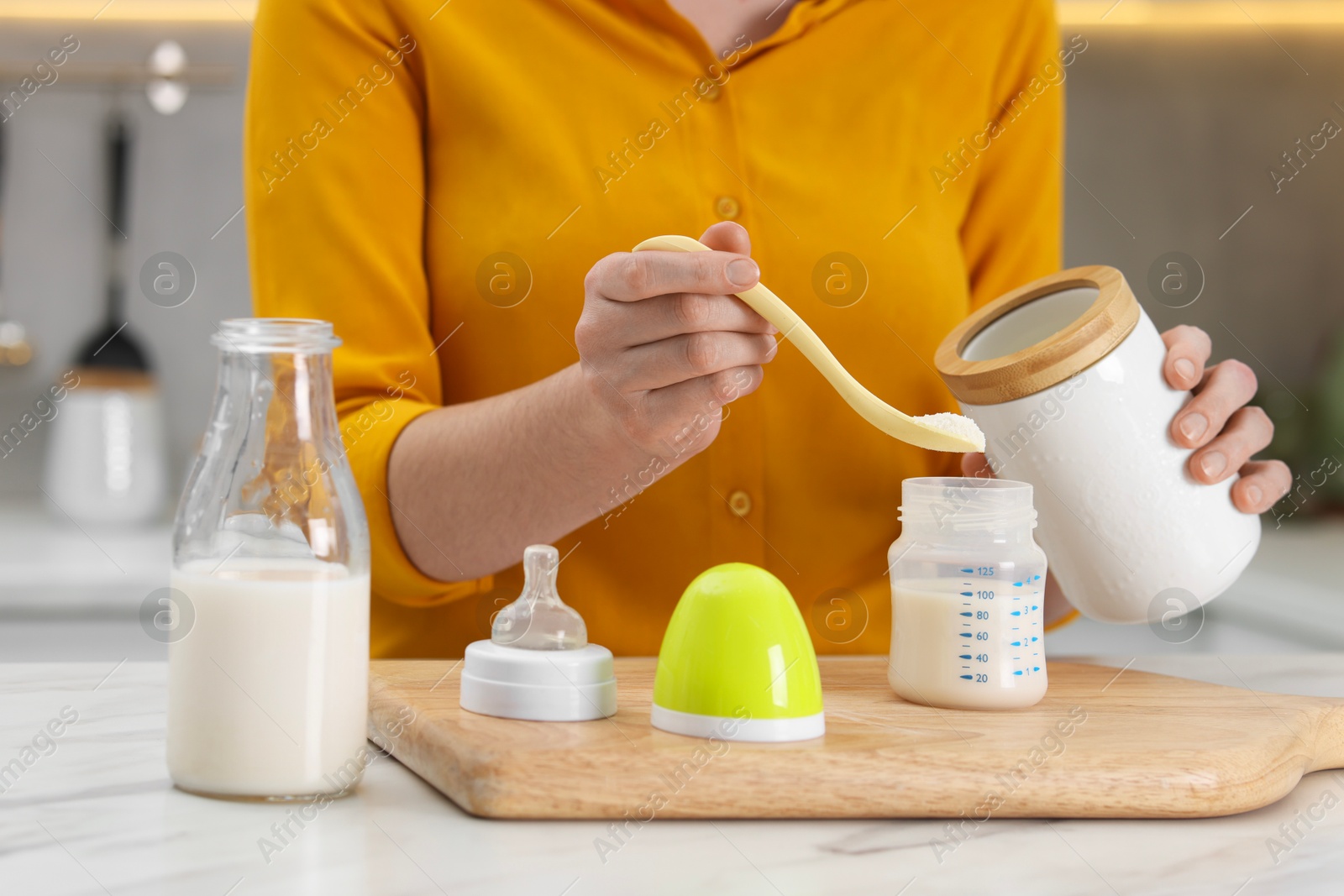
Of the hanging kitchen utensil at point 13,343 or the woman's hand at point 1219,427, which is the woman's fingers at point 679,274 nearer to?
the woman's hand at point 1219,427

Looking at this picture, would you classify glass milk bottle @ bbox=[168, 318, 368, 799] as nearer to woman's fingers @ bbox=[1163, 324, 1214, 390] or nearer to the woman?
the woman

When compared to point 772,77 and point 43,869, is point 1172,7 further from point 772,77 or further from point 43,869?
point 43,869

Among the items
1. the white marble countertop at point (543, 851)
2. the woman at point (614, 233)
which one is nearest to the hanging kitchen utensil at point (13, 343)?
the woman at point (614, 233)

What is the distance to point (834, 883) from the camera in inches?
18.7

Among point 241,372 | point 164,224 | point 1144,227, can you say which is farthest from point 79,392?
point 1144,227

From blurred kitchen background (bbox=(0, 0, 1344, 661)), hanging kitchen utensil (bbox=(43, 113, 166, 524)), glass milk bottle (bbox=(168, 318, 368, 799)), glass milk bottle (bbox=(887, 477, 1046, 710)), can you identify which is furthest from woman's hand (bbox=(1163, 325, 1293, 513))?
hanging kitchen utensil (bbox=(43, 113, 166, 524))

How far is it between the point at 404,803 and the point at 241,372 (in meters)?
0.22

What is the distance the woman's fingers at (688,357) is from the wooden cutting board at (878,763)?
7.8 inches

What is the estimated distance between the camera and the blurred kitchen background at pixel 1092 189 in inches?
83.1

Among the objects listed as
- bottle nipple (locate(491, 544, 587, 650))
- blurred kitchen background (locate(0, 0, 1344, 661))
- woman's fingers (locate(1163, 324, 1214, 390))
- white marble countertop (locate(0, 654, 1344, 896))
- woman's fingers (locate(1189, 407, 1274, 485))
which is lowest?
white marble countertop (locate(0, 654, 1344, 896))

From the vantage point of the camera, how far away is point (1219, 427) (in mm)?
770

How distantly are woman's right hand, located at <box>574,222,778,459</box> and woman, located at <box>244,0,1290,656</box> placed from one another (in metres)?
0.10

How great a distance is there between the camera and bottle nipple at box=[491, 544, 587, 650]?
67 cm

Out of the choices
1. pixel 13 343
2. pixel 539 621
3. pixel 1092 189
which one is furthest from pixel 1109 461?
pixel 13 343
